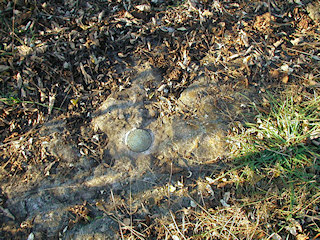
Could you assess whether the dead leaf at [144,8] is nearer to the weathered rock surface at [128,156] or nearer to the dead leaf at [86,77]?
the weathered rock surface at [128,156]

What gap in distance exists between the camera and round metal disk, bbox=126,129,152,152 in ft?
8.77

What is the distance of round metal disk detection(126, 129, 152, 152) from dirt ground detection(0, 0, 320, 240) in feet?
0.23

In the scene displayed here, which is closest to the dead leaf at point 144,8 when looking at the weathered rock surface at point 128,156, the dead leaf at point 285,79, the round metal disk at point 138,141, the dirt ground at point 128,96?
the dirt ground at point 128,96

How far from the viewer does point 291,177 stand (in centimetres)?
241

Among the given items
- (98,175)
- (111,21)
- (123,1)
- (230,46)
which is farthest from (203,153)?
(123,1)

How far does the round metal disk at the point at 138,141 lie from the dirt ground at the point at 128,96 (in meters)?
0.07

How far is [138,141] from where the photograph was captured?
8.79 ft

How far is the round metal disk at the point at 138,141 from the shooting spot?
8.77 ft

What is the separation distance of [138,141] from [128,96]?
0.62 meters

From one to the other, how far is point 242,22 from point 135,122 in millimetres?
1972

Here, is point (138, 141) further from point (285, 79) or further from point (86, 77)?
point (285, 79)

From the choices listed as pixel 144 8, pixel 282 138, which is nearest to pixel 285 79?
pixel 282 138

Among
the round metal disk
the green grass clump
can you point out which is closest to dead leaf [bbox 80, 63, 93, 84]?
the round metal disk

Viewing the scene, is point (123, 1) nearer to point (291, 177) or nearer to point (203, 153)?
point (203, 153)
